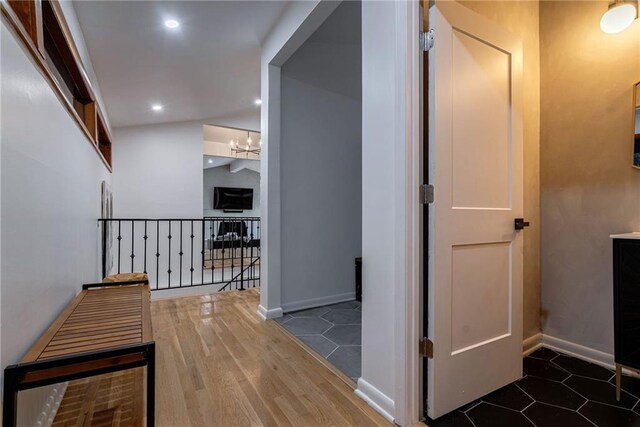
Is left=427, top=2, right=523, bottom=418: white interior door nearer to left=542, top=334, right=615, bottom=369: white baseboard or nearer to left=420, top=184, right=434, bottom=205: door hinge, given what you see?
left=420, top=184, right=434, bottom=205: door hinge

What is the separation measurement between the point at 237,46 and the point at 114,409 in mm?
3080

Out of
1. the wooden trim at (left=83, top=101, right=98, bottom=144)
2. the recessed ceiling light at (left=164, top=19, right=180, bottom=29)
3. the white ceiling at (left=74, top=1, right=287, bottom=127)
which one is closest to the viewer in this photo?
the white ceiling at (left=74, top=1, right=287, bottom=127)

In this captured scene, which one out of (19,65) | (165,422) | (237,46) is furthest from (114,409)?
(237,46)

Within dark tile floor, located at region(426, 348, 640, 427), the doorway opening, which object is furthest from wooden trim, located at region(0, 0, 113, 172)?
dark tile floor, located at region(426, 348, 640, 427)

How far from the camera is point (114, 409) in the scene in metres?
1.54

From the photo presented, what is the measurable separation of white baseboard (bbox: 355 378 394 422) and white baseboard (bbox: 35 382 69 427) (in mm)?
1410

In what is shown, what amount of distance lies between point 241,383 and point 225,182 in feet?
34.8

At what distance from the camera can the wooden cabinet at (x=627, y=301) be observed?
1523mm

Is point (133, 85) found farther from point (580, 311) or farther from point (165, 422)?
point (580, 311)

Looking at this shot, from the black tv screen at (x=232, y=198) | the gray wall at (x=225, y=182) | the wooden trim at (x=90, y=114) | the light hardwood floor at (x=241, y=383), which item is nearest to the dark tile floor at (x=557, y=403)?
the light hardwood floor at (x=241, y=383)

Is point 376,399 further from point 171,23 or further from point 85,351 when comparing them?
point 171,23

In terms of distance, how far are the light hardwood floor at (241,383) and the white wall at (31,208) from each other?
24.1 inches

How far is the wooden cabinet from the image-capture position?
1523 mm

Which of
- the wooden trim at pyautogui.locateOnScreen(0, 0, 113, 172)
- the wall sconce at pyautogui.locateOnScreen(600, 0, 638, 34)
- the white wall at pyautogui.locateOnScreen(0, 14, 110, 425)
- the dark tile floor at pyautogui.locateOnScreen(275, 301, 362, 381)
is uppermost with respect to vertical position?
the wall sconce at pyautogui.locateOnScreen(600, 0, 638, 34)
